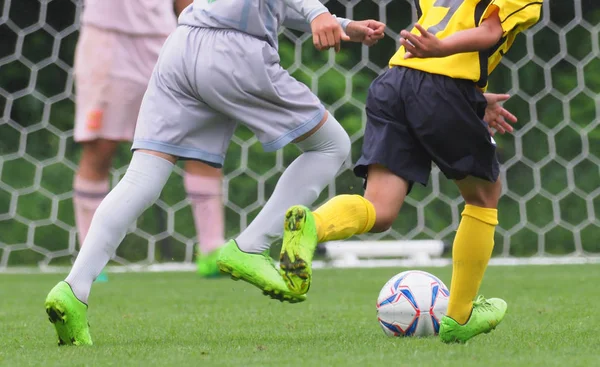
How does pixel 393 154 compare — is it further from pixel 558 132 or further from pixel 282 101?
pixel 558 132

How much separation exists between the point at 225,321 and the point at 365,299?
82 cm

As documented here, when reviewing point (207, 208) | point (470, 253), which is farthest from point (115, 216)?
point (207, 208)

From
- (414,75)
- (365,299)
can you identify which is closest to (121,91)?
(365,299)

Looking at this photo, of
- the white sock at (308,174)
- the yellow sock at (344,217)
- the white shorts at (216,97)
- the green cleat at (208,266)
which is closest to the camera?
the yellow sock at (344,217)

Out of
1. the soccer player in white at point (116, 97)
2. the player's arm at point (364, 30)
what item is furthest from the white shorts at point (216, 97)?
the soccer player in white at point (116, 97)

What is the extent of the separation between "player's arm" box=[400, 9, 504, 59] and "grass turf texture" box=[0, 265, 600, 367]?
0.60 m

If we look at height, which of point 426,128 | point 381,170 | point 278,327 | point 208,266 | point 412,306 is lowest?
point 208,266

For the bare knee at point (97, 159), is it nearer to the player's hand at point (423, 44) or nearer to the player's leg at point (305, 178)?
the player's leg at point (305, 178)

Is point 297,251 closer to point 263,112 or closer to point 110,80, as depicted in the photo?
point 263,112

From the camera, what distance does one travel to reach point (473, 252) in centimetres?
259

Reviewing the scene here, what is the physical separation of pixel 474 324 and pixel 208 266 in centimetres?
238

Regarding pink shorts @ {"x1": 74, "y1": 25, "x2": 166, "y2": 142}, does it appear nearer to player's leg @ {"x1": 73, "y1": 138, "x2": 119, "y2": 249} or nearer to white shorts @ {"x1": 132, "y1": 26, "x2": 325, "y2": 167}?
player's leg @ {"x1": 73, "y1": 138, "x2": 119, "y2": 249}

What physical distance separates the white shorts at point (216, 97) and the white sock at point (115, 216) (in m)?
0.05

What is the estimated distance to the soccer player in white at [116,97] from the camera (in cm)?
462
